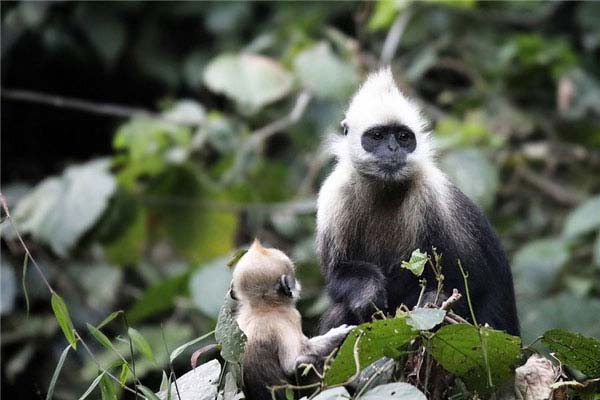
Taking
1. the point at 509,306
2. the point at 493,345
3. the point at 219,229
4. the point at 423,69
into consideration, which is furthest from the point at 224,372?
the point at 423,69

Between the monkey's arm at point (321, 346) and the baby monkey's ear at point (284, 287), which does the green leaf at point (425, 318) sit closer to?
the monkey's arm at point (321, 346)

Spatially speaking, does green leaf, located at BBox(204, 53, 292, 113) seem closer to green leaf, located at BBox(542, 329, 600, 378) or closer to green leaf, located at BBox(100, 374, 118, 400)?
green leaf, located at BBox(100, 374, 118, 400)

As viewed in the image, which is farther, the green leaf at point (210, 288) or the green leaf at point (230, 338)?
the green leaf at point (210, 288)

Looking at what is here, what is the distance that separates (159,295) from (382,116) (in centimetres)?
360

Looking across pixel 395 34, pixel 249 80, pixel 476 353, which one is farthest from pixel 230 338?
pixel 395 34

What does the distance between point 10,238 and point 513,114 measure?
4.53m

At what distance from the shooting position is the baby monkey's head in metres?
4.28

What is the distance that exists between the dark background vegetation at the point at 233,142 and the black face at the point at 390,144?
109 inches

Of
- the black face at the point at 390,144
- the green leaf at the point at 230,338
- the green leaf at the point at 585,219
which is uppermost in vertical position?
the black face at the point at 390,144

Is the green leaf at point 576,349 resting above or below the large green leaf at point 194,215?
above

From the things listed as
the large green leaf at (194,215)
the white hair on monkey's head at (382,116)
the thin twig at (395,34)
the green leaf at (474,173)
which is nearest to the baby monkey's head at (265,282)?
the white hair on monkey's head at (382,116)

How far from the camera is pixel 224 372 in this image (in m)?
4.03

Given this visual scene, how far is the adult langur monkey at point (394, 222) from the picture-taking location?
16.4 feet

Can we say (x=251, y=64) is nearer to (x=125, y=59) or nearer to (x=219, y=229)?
(x=219, y=229)
